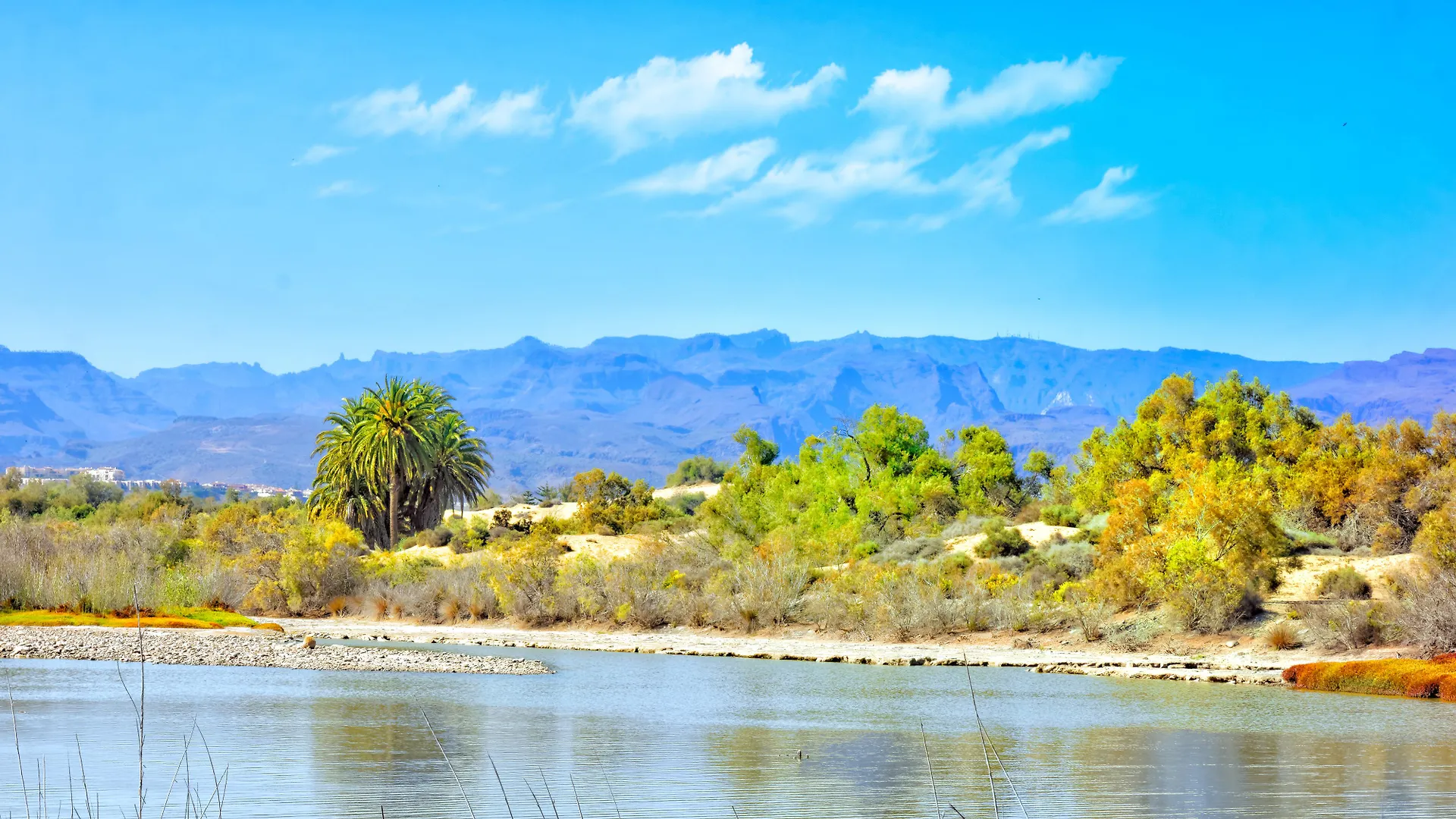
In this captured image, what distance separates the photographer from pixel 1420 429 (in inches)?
1890

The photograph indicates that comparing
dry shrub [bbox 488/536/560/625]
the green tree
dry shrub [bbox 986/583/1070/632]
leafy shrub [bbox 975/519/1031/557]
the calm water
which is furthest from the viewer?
the green tree

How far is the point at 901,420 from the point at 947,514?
5.08 metres

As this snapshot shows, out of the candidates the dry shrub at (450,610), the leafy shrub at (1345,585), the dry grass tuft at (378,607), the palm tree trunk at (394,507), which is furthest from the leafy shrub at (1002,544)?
the palm tree trunk at (394,507)

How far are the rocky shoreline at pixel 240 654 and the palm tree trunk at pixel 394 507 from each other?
27010mm

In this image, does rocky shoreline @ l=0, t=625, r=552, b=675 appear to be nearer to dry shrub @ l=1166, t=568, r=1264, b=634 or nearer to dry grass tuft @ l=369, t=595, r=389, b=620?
dry grass tuft @ l=369, t=595, r=389, b=620

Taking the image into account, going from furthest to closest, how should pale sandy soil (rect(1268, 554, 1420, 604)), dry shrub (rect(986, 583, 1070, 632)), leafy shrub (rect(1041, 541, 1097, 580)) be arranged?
leafy shrub (rect(1041, 541, 1097, 580))
dry shrub (rect(986, 583, 1070, 632))
pale sandy soil (rect(1268, 554, 1420, 604))

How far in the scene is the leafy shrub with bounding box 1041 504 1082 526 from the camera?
53094mm

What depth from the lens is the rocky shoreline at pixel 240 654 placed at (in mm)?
33844

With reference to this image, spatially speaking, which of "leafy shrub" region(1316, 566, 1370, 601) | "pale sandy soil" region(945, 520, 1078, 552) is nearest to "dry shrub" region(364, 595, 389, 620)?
"pale sandy soil" region(945, 520, 1078, 552)

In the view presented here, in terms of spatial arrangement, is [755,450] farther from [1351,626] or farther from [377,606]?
[1351,626]

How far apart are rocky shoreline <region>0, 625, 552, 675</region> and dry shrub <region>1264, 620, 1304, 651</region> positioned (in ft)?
61.4

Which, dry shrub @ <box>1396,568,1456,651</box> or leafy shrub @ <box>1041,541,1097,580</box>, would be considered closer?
dry shrub @ <box>1396,568,1456,651</box>

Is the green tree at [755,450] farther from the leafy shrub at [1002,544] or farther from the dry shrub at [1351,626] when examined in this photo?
the dry shrub at [1351,626]

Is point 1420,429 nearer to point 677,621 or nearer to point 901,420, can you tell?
point 901,420
